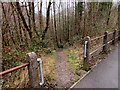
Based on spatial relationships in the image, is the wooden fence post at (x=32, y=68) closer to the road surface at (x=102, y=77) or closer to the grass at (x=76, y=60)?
the road surface at (x=102, y=77)

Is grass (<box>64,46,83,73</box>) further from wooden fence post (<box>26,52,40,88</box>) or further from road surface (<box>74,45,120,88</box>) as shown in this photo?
wooden fence post (<box>26,52,40,88</box>)

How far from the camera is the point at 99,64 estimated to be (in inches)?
153

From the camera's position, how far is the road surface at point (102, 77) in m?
2.76

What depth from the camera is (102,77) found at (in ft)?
10.1

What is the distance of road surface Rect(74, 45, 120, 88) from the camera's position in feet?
9.07

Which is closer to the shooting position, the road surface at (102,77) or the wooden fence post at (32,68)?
the wooden fence post at (32,68)

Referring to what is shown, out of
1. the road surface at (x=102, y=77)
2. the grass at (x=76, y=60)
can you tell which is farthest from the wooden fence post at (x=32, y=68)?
the grass at (x=76, y=60)

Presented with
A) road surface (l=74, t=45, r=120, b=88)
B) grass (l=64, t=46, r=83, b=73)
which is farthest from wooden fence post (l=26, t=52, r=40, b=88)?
grass (l=64, t=46, r=83, b=73)

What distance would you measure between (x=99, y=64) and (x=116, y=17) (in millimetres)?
7498

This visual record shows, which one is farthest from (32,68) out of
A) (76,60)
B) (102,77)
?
(76,60)

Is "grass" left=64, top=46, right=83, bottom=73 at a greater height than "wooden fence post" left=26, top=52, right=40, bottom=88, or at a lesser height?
lesser

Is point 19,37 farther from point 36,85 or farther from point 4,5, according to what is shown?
point 36,85

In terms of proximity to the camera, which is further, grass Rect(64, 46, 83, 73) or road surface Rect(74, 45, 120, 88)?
grass Rect(64, 46, 83, 73)

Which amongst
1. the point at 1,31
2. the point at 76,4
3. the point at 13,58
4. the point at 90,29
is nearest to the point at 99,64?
the point at 13,58
